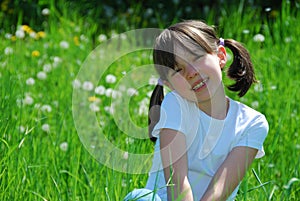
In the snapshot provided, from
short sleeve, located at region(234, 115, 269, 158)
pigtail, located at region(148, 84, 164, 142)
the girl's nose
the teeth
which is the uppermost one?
the girl's nose

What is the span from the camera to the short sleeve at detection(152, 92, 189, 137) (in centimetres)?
175

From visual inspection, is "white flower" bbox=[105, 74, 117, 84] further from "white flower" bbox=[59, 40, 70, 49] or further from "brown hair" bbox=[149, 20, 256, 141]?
"brown hair" bbox=[149, 20, 256, 141]

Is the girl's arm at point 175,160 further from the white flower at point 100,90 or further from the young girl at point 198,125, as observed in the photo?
the white flower at point 100,90

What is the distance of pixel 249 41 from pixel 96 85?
90 centimetres

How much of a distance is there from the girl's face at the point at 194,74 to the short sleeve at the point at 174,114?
2 cm

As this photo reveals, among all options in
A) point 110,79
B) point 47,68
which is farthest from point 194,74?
point 47,68

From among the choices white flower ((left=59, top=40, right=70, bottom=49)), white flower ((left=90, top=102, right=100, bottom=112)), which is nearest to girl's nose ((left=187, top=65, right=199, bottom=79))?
white flower ((left=90, top=102, right=100, bottom=112))

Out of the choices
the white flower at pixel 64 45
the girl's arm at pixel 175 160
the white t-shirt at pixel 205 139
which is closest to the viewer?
the girl's arm at pixel 175 160

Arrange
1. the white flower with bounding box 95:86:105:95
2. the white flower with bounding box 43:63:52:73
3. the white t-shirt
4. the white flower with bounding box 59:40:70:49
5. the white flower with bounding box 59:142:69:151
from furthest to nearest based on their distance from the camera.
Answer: the white flower with bounding box 59:40:70:49, the white flower with bounding box 43:63:52:73, the white flower with bounding box 95:86:105:95, the white flower with bounding box 59:142:69:151, the white t-shirt

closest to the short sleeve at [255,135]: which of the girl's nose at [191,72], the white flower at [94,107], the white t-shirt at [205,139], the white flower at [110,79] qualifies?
the white t-shirt at [205,139]

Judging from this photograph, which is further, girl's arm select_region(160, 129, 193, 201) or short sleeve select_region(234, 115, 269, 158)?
short sleeve select_region(234, 115, 269, 158)

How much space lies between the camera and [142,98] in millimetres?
2984

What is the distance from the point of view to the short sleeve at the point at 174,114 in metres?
1.75

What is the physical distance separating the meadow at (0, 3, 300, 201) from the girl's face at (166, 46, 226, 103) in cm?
26
